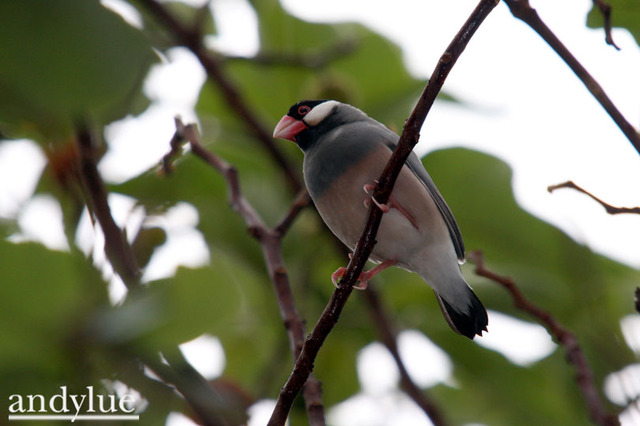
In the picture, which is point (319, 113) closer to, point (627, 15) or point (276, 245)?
point (276, 245)

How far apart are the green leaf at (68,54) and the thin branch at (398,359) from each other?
1325mm

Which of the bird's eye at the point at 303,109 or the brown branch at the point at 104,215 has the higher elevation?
the bird's eye at the point at 303,109

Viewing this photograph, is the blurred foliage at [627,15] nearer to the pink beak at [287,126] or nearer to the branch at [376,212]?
the branch at [376,212]

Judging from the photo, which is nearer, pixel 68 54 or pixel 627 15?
pixel 68 54

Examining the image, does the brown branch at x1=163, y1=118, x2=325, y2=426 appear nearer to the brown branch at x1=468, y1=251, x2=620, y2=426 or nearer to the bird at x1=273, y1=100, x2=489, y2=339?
the bird at x1=273, y1=100, x2=489, y2=339

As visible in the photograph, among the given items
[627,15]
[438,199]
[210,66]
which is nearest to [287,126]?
[210,66]

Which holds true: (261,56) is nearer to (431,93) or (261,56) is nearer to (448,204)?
(448,204)

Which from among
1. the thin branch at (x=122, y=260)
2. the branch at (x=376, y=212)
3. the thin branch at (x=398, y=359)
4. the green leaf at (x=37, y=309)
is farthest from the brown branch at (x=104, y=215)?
the thin branch at (x=398, y=359)

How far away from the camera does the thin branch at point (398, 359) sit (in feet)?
8.35

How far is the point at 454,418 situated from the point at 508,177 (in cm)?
118

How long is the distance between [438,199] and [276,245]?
822 mm

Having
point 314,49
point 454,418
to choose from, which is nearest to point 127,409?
point 454,418

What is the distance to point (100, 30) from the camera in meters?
1.66

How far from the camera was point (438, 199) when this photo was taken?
10.0 feet
